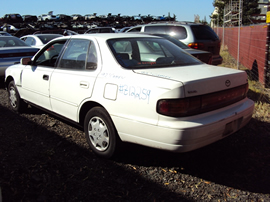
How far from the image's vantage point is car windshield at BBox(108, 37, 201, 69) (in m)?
3.51

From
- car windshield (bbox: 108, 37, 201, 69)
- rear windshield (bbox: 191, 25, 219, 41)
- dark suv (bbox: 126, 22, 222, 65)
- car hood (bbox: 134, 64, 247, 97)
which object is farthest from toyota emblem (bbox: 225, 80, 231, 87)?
rear windshield (bbox: 191, 25, 219, 41)

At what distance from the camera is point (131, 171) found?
128 inches

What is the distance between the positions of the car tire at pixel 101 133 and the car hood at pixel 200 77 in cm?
68

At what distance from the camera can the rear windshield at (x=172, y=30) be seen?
8.98 metres

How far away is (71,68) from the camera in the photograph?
3.94 m

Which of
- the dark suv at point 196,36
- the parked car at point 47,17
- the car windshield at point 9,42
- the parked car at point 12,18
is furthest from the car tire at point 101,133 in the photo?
the parked car at point 47,17

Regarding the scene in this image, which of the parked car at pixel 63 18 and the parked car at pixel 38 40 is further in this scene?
the parked car at pixel 63 18

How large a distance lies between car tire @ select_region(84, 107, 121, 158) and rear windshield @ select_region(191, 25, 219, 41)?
6223 mm

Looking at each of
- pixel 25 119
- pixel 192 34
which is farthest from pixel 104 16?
pixel 25 119

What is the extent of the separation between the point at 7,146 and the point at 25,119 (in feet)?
4.09

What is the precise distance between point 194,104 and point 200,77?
34 centimetres

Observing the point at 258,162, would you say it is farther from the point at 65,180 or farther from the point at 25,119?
the point at 25,119

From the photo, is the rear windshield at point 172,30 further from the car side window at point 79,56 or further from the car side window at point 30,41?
the car side window at point 79,56

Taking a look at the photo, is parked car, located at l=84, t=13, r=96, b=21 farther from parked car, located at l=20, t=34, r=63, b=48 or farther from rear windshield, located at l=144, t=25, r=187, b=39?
rear windshield, located at l=144, t=25, r=187, b=39
